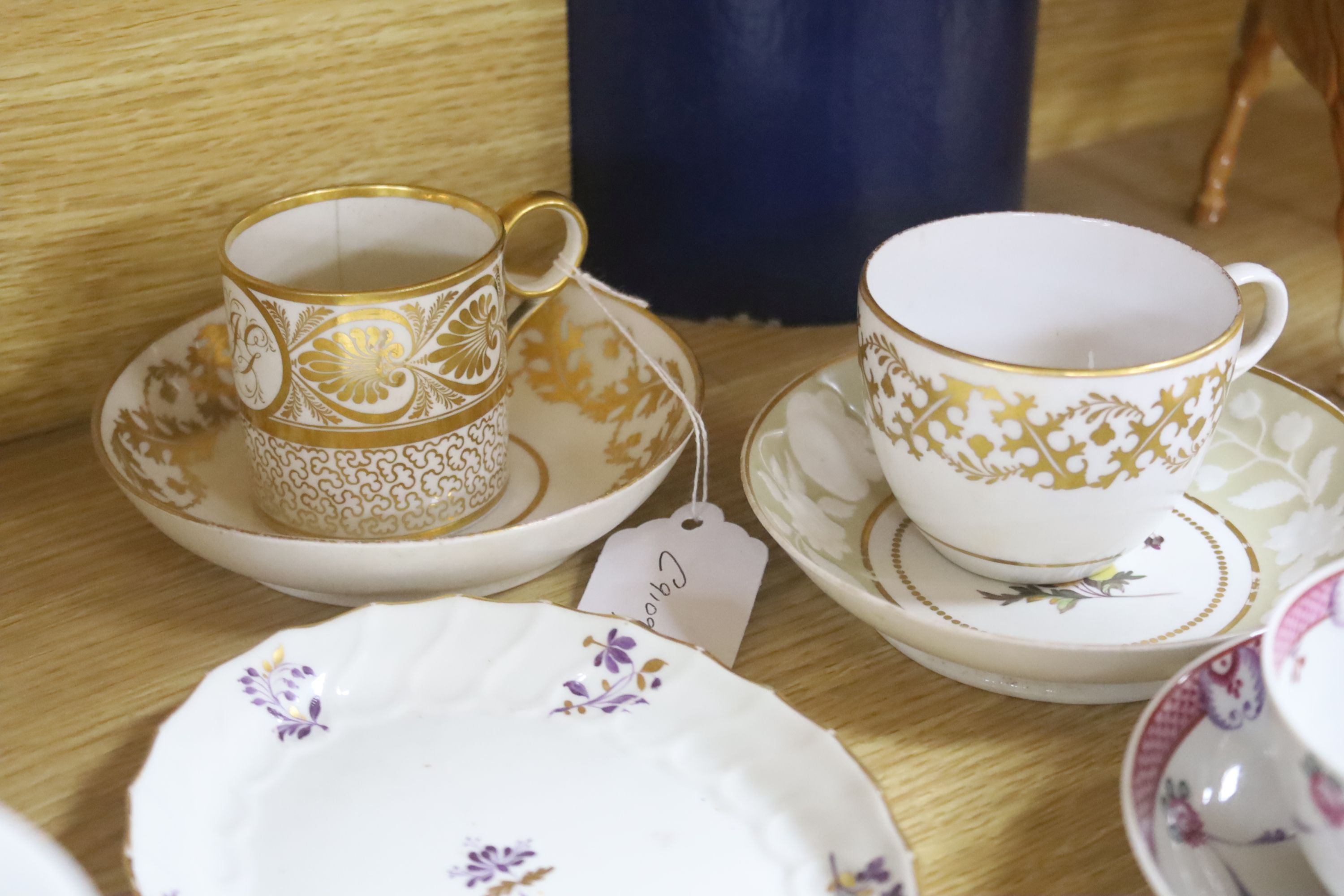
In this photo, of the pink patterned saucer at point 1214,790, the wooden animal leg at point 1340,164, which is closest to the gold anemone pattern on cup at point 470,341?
the pink patterned saucer at point 1214,790

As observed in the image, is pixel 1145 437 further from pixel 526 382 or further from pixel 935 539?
pixel 526 382

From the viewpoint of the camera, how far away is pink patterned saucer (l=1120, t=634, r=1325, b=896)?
376 mm

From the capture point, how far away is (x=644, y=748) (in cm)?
46

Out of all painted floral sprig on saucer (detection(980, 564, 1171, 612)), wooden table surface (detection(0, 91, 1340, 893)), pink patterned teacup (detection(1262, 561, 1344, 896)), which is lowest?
wooden table surface (detection(0, 91, 1340, 893))

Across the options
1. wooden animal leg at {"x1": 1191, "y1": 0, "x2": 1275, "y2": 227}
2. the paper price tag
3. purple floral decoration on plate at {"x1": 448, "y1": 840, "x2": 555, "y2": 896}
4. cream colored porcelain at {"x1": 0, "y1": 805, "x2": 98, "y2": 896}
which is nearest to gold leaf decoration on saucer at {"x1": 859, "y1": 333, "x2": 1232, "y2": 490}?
the paper price tag

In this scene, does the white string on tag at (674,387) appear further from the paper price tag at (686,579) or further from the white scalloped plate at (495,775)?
the white scalloped plate at (495,775)

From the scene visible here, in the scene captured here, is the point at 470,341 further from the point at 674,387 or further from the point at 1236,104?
the point at 1236,104

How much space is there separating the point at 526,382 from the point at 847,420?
0.19 m

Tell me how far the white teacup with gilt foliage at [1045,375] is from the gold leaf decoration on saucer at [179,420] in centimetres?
33

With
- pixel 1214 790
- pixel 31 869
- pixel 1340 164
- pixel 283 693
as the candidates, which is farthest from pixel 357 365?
pixel 1340 164

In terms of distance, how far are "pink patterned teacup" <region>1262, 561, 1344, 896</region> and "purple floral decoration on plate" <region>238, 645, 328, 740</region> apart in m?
0.33

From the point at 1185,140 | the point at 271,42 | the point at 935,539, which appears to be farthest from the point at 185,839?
the point at 1185,140

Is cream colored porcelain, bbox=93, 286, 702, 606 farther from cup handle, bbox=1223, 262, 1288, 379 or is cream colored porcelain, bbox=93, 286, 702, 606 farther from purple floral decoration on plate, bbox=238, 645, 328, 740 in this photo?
cup handle, bbox=1223, 262, 1288, 379

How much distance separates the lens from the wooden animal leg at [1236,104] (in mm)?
838
